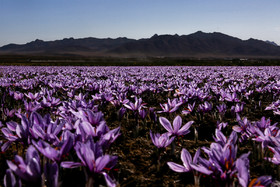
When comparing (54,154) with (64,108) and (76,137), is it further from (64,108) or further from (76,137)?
(64,108)

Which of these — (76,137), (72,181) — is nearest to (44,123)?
(76,137)

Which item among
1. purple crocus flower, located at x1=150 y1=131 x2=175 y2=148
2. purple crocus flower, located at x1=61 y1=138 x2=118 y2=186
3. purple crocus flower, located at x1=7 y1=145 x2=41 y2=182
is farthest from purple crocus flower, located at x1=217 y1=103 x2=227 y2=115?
purple crocus flower, located at x1=7 y1=145 x2=41 y2=182

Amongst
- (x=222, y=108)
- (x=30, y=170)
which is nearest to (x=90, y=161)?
(x=30, y=170)

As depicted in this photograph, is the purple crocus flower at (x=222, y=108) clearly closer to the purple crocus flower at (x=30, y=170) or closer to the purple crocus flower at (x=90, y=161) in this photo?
the purple crocus flower at (x=90, y=161)

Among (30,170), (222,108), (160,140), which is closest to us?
(30,170)

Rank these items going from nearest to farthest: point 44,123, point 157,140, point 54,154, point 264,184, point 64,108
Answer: point 264,184, point 54,154, point 44,123, point 157,140, point 64,108

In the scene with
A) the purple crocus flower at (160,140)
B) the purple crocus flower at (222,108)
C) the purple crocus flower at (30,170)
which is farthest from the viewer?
the purple crocus flower at (222,108)

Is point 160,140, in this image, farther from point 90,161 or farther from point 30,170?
point 30,170

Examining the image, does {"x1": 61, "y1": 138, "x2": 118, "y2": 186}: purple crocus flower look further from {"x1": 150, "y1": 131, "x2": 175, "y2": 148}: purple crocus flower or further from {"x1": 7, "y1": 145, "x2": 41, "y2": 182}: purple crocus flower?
{"x1": 150, "y1": 131, "x2": 175, "y2": 148}: purple crocus flower

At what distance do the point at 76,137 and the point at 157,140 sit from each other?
64 centimetres

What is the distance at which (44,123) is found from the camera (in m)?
1.54

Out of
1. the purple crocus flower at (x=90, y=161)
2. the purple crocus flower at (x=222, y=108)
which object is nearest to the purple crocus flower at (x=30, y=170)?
the purple crocus flower at (x=90, y=161)

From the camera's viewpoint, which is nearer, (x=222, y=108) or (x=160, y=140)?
(x=160, y=140)

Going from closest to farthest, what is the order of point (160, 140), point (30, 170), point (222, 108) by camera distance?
point (30, 170) < point (160, 140) < point (222, 108)
